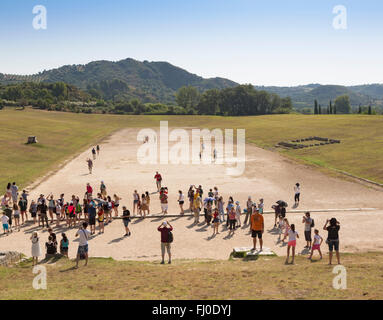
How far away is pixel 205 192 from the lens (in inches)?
945

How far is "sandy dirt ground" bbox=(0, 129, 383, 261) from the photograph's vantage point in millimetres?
14312

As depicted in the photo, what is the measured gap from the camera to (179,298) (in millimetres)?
8227

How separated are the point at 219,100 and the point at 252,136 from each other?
72.5 metres

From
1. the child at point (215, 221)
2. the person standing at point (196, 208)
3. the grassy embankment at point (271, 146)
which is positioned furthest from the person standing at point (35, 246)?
the grassy embankment at point (271, 146)

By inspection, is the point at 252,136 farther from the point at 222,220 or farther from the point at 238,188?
the point at 222,220

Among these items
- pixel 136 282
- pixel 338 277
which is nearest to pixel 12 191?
pixel 136 282

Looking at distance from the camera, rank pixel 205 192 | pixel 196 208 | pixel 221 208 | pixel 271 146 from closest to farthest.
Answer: pixel 196 208 → pixel 221 208 → pixel 205 192 → pixel 271 146

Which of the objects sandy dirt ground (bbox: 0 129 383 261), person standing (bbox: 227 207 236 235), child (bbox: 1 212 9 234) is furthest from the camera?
person standing (bbox: 227 207 236 235)

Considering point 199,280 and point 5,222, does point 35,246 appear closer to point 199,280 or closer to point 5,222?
point 5,222

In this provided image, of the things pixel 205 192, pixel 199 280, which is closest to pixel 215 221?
pixel 199 280

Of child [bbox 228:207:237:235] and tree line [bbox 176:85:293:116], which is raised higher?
tree line [bbox 176:85:293:116]

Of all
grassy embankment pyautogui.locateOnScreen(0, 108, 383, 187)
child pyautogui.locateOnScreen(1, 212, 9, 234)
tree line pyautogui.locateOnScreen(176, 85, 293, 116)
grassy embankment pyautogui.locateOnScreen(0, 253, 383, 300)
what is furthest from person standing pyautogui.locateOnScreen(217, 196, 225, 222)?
tree line pyautogui.locateOnScreen(176, 85, 293, 116)

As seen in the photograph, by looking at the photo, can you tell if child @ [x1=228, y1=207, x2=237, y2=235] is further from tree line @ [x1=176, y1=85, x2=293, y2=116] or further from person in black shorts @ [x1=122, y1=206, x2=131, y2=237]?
tree line @ [x1=176, y1=85, x2=293, y2=116]
